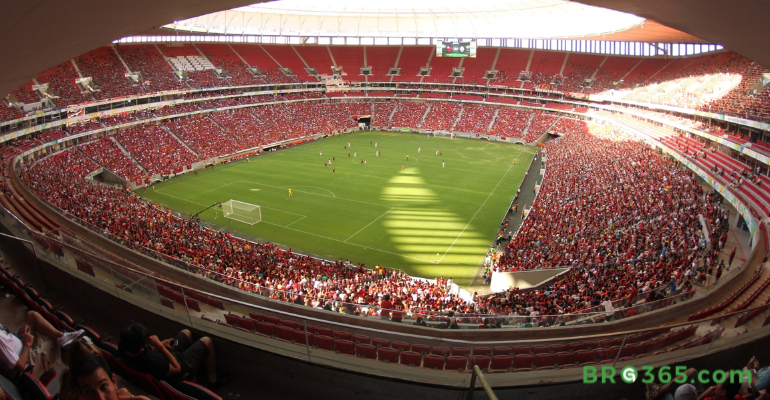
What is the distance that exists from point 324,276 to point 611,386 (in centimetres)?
1381

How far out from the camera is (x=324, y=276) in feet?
60.1

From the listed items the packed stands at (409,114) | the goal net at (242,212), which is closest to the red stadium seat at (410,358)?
the goal net at (242,212)

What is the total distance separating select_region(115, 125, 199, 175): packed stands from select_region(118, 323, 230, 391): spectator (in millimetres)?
37183

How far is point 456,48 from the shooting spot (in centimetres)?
6172

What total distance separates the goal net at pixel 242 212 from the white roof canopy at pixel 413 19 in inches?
1052

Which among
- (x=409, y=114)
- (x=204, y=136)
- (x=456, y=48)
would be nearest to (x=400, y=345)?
(x=204, y=136)

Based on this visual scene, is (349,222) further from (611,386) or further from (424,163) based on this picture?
(611,386)

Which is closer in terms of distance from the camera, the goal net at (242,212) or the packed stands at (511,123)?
the goal net at (242,212)

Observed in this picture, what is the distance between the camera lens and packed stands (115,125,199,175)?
38.9 meters

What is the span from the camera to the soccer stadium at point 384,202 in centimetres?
558

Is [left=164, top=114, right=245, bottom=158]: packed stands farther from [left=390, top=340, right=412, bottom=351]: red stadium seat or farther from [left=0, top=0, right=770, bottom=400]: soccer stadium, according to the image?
[left=390, top=340, right=412, bottom=351]: red stadium seat

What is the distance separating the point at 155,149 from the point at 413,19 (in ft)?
142

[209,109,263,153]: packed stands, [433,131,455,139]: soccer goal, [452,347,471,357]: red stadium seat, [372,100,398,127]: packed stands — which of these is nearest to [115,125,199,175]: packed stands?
[209,109,263,153]: packed stands

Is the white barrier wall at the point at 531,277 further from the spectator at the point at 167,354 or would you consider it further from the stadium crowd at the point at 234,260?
the spectator at the point at 167,354
